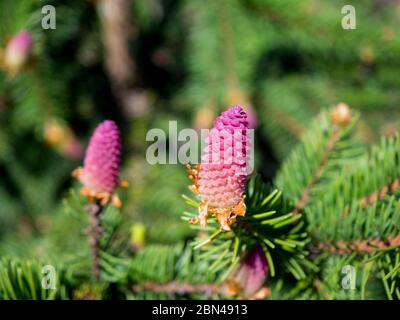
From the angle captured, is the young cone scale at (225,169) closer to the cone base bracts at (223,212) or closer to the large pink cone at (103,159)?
the cone base bracts at (223,212)

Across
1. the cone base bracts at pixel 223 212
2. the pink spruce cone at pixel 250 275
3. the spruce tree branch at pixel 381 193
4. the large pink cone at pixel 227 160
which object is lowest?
the pink spruce cone at pixel 250 275

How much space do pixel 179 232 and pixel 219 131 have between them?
0.40 meters

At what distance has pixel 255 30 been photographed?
97cm

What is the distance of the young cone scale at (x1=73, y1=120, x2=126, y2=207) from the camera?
0.45 metres

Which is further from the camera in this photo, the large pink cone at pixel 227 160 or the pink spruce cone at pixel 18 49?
the pink spruce cone at pixel 18 49

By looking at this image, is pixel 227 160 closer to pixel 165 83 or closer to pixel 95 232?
pixel 95 232

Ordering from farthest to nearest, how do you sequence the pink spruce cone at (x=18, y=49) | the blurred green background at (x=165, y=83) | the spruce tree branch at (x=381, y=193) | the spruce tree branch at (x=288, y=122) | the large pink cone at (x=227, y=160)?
1. the spruce tree branch at (x=288, y=122)
2. the blurred green background at (x=165, y=83)
3. the pink spruce cone at (x=18, y=49)
4. the spruce tree branch at (x=381, y=193)
5. the large pink cone at (x=227, y=160)

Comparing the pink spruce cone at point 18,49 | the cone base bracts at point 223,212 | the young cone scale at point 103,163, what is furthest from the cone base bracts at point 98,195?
the pink spruce cone at point 18,49

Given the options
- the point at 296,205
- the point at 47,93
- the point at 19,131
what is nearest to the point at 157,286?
the point at 296,205

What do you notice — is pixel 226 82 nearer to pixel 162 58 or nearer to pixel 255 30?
pixel 255 30

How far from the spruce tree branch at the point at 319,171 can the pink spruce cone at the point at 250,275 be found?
8 centimetres

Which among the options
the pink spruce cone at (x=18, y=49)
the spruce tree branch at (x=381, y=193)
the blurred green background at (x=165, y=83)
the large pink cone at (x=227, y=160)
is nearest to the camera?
the large pink cone at (x=227, y=160)

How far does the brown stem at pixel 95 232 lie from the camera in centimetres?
51

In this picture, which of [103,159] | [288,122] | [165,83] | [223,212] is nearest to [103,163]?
[103,159]
